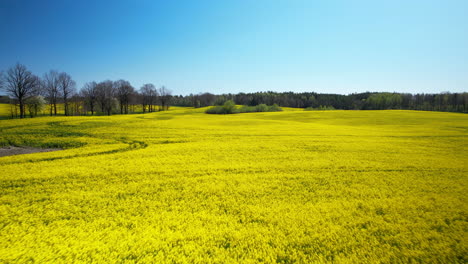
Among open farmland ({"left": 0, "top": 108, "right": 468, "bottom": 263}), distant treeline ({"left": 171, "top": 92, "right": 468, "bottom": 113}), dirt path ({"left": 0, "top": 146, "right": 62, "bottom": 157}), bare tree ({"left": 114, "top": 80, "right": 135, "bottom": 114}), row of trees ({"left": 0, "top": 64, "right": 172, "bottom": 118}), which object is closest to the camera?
open farmland ({"left": 0, "top": 108, "right": 468, "bottom": 263})

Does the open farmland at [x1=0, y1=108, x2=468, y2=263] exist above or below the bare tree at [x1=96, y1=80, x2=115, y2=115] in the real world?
below

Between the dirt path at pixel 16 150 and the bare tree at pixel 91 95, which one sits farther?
the bare tree at pixel 91 95

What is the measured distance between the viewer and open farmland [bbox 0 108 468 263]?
5820 mm

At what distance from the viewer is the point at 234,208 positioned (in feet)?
26.6

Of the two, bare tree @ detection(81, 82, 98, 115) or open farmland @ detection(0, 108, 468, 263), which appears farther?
bare tree @ detection(81, 82, 98, 115)

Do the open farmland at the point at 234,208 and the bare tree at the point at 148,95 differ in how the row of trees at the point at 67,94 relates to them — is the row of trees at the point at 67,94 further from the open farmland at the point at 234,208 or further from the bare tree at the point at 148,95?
the open farmland at the point at 234,208

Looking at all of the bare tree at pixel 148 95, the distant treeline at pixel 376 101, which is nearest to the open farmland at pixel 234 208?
the bare tree at pixel 148 95

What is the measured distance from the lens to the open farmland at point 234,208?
582 cm

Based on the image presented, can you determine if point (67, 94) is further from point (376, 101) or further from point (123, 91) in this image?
point (376, 101)

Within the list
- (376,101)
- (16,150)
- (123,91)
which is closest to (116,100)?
(123,91)

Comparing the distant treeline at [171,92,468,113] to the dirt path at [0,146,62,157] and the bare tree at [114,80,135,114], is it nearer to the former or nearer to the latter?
the bare tree at [114,80,135,114]

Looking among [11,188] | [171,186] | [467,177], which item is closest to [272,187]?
[171,186]

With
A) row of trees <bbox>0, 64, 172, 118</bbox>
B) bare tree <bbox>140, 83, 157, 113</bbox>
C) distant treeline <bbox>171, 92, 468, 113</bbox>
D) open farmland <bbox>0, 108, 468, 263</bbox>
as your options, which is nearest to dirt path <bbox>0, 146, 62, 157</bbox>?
open farmland <bbox>0, 108, 468, 263</bbox>

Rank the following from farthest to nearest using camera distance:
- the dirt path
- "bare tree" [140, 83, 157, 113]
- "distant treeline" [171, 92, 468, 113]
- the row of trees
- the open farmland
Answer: "distant treeline" [171, 92, 468, 113] → "bare tree" [140, 83, 157, 113] → the row of trees → the dirt path → the open farmland
